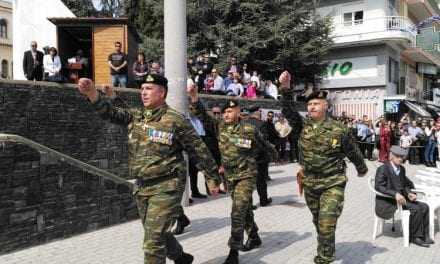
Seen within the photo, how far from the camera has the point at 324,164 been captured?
5.15m

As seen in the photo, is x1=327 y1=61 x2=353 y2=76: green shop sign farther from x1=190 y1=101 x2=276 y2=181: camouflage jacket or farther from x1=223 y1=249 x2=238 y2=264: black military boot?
x1=223 y1=249 x2=238 y2=264: black military boot

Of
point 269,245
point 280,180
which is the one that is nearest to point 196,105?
point 269,245

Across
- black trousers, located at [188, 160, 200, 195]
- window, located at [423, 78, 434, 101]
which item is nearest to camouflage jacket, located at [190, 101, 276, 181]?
black trousers, located at [188, 160, 200, 195]

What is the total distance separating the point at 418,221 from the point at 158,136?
4.40 meters

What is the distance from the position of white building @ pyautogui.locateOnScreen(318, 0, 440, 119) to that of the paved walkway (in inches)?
896

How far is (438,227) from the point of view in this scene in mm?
7641

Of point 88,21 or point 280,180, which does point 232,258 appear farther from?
point 88,21

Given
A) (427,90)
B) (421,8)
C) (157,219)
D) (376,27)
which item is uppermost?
(421,8)

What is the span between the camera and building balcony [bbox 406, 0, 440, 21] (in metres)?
35.8

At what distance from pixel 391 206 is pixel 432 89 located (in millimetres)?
40650

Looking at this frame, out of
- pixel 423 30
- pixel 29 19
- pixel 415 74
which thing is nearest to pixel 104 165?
pixel 29 19

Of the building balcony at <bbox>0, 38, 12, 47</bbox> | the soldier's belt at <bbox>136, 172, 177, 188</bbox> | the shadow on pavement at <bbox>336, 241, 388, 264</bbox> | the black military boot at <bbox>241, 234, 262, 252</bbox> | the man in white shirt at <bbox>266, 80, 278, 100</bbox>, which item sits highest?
the building balcony at <bbox>0, 38, 12, 47</bbox>

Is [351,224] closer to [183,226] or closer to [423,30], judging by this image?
[183,226]

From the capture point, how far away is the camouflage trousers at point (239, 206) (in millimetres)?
5375
